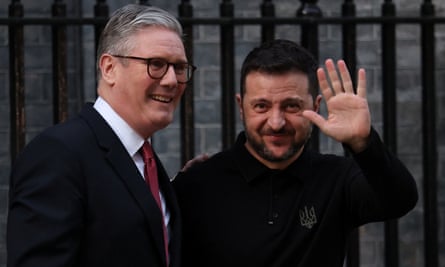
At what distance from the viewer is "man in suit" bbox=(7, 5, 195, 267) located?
2.84 meters

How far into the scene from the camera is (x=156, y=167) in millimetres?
3297

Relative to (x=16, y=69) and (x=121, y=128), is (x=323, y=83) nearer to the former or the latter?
(x=121, y=128)

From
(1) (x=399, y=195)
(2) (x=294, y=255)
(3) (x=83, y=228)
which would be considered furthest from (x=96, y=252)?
(1) (x=399, y=195)

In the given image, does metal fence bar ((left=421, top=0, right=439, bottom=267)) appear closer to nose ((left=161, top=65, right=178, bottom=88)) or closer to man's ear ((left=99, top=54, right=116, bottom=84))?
nose ((left=161, top=65, right=178, bottom=88))

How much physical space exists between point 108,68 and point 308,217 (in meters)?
0.76

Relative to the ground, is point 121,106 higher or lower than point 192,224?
higher

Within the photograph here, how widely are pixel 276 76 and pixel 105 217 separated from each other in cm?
79

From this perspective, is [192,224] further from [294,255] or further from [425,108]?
[425,108]

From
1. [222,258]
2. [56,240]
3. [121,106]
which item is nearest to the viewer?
[56,240]

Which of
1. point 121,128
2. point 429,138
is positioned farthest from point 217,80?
point 121,128

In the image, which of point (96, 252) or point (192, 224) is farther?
point (192, 224)

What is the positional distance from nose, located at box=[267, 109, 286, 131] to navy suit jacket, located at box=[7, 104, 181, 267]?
1.60ft

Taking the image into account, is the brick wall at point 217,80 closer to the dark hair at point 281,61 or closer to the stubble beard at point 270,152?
the dark hair at point 281,61

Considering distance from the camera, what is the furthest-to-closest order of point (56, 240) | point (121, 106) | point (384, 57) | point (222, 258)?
point (384, 57) < point (222, 258) < point (121, 106) < point (56, 240)
